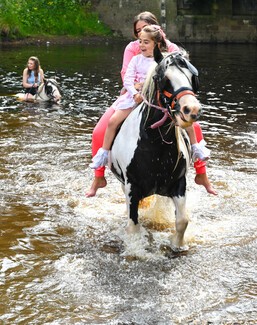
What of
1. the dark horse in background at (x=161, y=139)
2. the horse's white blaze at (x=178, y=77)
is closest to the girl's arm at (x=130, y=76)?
the dark horse in background at (x=161, y=139)

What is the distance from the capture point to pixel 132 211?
7227mm

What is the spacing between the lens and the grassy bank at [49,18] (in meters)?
33.2

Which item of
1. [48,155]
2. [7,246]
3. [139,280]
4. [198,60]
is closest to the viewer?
[139,280]

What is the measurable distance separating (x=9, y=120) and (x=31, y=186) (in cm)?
541

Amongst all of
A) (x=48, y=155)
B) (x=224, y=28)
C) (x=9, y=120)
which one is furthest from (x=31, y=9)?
(x=48, y=155)

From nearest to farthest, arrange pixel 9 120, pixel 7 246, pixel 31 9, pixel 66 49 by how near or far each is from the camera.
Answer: pixel 7 246 < pixel 9 120 < pixel 66 49 < pixel 31 9

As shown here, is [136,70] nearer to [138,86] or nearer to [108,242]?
[138,86]

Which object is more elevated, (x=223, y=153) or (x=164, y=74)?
(x=164, y=74)

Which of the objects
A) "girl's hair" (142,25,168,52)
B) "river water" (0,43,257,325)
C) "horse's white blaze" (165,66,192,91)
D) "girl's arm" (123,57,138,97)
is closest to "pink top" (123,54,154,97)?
"girl's arm" (123,57,138,97)

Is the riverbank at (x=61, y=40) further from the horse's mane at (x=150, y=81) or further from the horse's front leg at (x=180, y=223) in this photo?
the horse's mane at (x=150, y=81)

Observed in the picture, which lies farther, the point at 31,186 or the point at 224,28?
the point at 224,28

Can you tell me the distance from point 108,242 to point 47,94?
34.6 feet

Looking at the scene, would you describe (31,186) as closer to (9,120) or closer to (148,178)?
(148,178)

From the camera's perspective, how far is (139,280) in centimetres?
657
